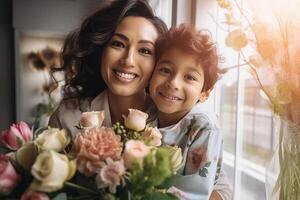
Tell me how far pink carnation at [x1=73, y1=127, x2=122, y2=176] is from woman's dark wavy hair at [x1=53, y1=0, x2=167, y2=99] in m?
0.34

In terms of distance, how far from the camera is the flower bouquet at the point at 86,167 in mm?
431

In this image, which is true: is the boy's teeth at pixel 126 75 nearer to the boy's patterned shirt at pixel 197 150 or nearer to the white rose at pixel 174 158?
the boy's patterned shirt at pixel 197 150

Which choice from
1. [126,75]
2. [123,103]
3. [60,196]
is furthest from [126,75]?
[60,196]

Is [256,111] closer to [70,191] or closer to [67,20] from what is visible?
[70,191]

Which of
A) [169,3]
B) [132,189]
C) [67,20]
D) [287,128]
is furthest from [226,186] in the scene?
[67,20]

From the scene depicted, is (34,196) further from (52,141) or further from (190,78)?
(190,78)

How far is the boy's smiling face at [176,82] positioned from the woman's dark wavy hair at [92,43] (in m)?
0.11

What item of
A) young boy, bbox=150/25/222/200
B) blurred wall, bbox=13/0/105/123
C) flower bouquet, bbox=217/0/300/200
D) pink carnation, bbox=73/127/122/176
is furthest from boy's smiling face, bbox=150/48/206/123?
blurred wall, bbox=13/0/105/123

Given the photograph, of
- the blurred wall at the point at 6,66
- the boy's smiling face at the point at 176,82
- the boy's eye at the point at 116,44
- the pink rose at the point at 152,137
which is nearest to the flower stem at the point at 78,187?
the pink rose at the point at 152,137

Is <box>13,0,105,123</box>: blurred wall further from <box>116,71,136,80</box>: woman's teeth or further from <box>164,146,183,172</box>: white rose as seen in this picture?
<box>164,146,183,172</box>: white rose

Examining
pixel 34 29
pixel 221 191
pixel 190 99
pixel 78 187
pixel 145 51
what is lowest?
pixel 221 191

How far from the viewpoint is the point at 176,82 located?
2.18 ft

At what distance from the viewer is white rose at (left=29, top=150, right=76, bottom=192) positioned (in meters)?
0.43

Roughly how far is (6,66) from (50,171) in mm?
2320
